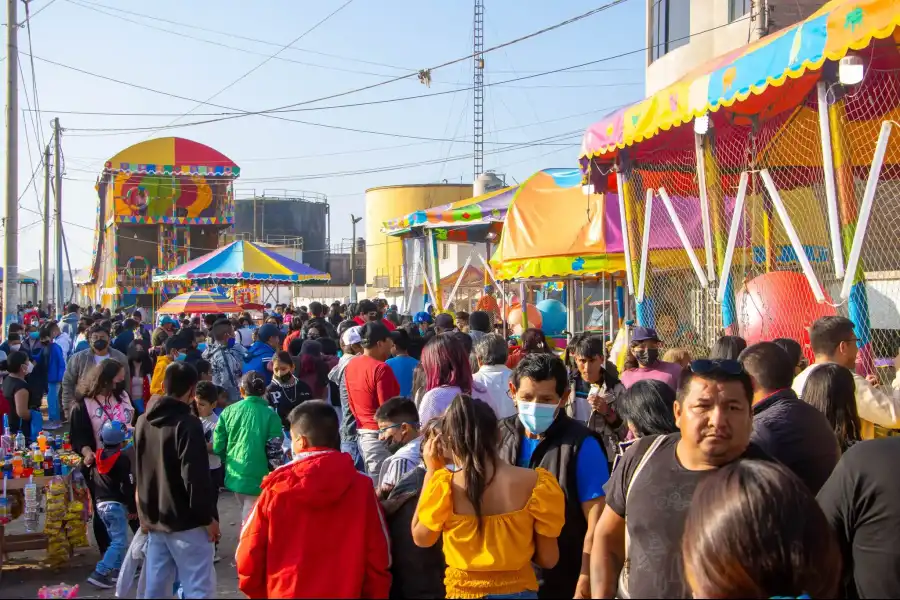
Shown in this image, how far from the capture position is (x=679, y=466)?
295cm

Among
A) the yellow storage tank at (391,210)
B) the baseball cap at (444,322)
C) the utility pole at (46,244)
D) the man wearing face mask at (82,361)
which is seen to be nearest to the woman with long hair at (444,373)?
the baseball cap at (444,322)

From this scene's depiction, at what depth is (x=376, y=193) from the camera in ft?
151

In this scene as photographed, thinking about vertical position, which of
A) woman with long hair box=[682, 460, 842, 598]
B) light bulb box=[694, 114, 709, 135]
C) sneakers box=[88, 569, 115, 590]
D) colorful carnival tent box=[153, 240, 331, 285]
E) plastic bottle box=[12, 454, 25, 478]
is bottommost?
sneakers box=[88, 569, 115, 590]

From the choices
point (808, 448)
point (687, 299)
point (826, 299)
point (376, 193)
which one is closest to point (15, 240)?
point (687, 299)

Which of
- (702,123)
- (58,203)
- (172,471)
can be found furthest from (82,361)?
(58,203)

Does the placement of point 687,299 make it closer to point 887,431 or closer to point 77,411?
point 887,431

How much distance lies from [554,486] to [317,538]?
3.24 ft

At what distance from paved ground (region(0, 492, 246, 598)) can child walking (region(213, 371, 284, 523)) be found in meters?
0.77

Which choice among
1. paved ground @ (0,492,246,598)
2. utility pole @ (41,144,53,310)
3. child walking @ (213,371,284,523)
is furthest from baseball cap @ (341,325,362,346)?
utility pole @ (41,144,53,310)

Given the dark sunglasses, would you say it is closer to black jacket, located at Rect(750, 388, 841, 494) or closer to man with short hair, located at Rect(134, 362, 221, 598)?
black jacket, located at Rect(750, 388, 841, 494)

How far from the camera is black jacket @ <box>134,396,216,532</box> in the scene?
4.92m

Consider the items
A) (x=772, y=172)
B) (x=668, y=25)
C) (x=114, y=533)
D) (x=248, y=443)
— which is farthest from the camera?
(x=668, y=25)

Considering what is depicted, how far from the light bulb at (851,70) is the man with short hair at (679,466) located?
3558 millimetres

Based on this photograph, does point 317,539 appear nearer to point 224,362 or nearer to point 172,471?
point 172,471
